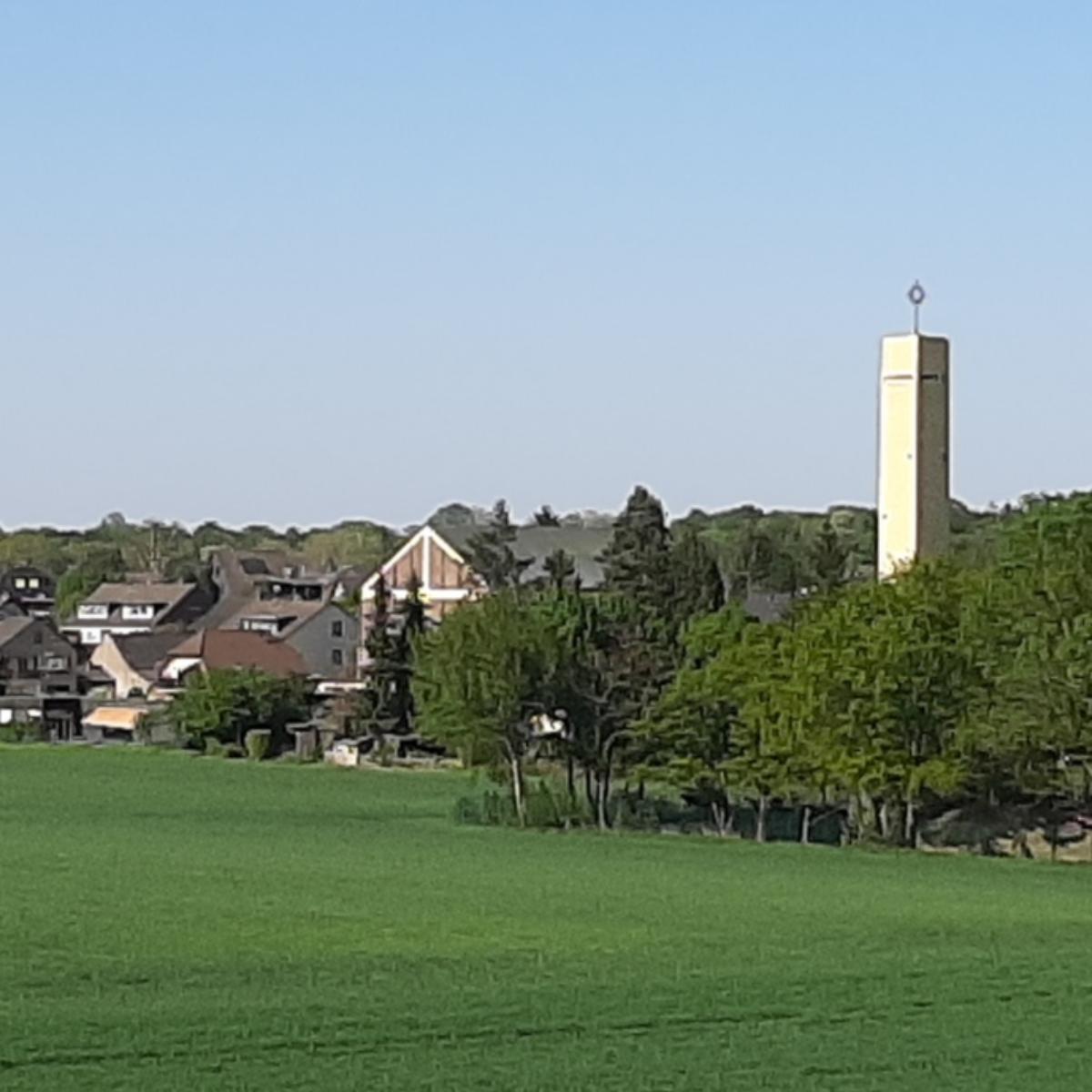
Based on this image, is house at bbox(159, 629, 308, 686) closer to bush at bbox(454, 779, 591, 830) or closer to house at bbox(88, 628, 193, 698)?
house at bbox(88, 628, 193, 698)

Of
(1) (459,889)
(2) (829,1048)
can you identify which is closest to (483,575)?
(1) (459,889)

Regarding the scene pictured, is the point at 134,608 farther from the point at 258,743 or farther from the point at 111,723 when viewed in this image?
the point at 258,743

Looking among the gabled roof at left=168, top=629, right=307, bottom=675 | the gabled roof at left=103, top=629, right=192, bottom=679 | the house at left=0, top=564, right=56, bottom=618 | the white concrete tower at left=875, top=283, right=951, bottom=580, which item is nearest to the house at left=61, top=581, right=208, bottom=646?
the house at left=0, top=564, right=56, bottom=618

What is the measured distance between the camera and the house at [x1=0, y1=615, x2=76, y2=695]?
396ft

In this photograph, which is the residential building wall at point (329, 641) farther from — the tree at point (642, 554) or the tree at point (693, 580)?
the tree at point (693, 580)

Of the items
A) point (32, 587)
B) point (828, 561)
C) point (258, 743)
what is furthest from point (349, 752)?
point (32, 587)

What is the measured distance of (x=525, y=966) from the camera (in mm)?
29094

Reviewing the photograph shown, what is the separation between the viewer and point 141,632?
139500 mm

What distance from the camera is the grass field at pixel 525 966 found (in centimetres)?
2083

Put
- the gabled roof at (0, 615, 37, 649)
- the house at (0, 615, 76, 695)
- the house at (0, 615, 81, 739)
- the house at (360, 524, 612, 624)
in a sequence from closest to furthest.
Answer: the house at (0, 615, 81, 739) < the house at (0, 615, 76, 695) < the house at (360, 524, 612, 624) < the gabled roof at (0, 615, 37, 649)

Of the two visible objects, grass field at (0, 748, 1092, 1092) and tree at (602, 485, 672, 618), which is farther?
tree at (602, 485, 672, 618)

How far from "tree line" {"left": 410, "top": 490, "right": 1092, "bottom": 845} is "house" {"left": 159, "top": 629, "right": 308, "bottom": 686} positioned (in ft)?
156

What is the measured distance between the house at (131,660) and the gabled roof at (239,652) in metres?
3.17

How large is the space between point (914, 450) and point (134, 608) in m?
91.7
